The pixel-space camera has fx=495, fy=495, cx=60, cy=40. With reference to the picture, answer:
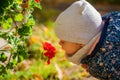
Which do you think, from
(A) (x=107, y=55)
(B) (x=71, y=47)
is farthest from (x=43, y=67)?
(A) (x=107, y=55)

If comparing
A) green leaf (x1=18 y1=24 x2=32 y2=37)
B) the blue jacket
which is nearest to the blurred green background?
green leaf (x1=18 y1=24 x2=32 y2=37)

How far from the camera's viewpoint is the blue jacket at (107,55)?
358 centimetres

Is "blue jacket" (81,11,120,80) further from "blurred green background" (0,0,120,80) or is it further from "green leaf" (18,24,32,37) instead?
"blurred green background" (0,0,120,80)

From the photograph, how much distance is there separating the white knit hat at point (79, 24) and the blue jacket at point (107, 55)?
8 centimetres

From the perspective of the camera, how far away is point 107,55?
359cm

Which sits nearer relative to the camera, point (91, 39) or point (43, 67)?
point (91, 39)

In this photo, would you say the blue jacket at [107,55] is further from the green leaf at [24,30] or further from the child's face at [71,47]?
the green leaf at [24,30]

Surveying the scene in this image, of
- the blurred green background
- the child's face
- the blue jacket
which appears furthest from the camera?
the blurred green background

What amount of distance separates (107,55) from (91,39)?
0.56 ft

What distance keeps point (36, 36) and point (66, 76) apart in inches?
56.0

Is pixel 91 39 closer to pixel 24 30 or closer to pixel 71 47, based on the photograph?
pixel 71 47

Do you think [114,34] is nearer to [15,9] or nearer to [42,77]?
[15,9]

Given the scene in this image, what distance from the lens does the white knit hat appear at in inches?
143

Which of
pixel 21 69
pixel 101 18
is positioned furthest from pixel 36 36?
pixel 101 18
